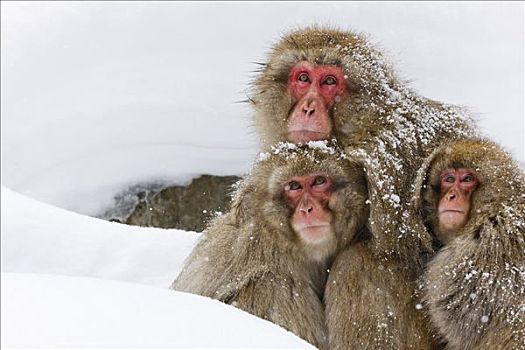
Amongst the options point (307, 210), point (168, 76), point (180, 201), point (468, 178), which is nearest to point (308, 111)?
point (307, 210)

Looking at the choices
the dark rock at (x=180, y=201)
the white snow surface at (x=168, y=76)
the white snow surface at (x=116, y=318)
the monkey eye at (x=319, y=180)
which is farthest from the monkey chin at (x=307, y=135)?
the dark rock at (x=180, y=201)

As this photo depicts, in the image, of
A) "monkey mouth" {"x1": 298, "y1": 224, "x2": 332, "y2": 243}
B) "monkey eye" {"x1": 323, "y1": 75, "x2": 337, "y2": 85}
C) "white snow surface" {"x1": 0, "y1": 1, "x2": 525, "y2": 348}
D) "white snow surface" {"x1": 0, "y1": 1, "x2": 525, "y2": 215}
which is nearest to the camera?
"monkey mouth" {"x1": 298, "y1": 224, "x2": 332, "y2": 243}

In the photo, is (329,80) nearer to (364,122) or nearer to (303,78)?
(303,78)

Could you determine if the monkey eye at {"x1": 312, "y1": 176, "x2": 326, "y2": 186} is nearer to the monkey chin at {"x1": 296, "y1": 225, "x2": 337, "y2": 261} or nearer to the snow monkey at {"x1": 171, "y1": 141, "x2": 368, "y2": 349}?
the snow monkey at {"x1": 171, "y1": 141, "x2": 368, "y2": 349}

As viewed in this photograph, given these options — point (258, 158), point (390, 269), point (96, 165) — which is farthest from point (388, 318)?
point (96, 165)

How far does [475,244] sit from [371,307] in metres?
0.40

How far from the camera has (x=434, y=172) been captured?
11.5ft

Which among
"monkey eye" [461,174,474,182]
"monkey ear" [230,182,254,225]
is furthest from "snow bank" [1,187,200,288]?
"monkey eye" [461,174,474,182]

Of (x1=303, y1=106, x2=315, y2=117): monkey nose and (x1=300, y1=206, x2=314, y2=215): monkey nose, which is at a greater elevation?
(x1=303, y1=106, x2=315, y2=117): monkey nose

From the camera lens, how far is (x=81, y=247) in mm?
4383

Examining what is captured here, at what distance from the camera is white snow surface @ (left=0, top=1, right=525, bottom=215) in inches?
242

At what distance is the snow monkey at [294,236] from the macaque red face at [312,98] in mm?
71

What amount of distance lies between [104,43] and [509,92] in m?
2.58

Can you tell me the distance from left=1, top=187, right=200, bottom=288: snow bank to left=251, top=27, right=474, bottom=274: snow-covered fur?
31.4 inches
